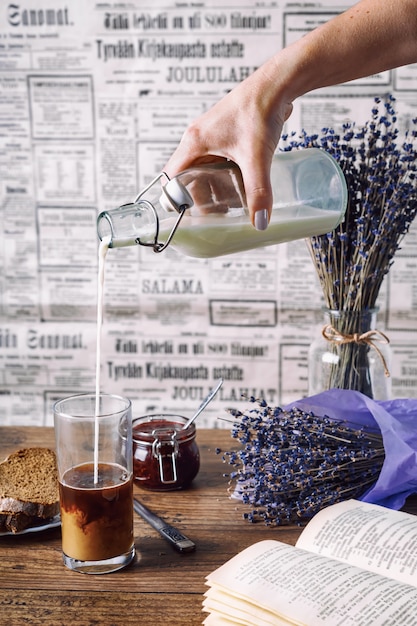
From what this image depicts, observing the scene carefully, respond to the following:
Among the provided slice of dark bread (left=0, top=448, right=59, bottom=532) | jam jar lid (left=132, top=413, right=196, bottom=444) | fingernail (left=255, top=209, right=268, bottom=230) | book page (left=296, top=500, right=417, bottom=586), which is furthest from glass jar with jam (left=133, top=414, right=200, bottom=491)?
fingernail (left=255, top=209, right=268, bottom=230)

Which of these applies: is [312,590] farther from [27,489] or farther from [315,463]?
[27,489]

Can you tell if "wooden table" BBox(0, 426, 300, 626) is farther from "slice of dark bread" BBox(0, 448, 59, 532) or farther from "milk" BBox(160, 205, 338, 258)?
"milk" BBox(160, 205, 338, 258)

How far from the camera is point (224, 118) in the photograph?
1.05m

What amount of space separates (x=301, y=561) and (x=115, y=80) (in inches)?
64.7

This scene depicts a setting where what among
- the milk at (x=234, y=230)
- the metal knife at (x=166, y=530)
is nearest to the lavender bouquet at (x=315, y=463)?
the metal knife at (x=166, y=530)

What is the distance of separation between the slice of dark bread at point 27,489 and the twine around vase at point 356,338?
520 millimetres

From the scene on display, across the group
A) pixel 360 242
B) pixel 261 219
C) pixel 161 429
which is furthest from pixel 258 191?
Answer: pixel 161 429

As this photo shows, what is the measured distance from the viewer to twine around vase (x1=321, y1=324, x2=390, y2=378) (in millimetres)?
1294

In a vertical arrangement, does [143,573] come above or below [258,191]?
below

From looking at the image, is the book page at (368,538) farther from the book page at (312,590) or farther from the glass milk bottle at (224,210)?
the glass milk bottle at (224,210)

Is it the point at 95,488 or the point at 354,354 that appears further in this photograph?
the point at 354,354

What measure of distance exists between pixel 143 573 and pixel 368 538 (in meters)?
0.28

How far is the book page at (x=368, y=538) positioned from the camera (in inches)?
34.4

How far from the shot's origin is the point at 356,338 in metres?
1.29
